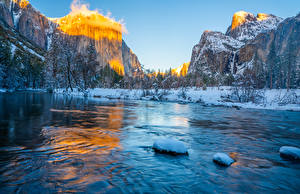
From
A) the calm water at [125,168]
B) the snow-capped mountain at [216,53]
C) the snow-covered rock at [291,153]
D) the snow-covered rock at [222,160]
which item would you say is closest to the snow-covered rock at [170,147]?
the calm water at [125,168]

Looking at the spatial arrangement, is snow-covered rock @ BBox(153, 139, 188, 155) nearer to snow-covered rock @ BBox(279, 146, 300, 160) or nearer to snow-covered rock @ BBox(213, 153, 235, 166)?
snow-covered rock @ BBox(213, 153, 235, 166)

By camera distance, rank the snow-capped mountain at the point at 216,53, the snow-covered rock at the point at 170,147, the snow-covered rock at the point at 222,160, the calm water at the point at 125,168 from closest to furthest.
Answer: the calm water at the point at 125,168 < the snow-covered rock at the point at 222,160 < the snow-covered rock at the point at 170,147 < the snow-capped mountain at the point at 216,53

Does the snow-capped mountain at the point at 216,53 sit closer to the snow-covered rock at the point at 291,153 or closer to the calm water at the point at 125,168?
the snow-covered rock at the point at 291,153

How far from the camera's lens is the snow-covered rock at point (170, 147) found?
5116mm

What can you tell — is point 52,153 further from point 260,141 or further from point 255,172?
point 260,141

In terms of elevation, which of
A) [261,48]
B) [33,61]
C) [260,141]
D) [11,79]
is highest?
[261,48]

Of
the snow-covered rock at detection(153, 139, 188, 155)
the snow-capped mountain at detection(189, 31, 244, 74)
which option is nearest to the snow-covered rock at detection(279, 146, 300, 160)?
the snow-covered rock at detection(153, 139, 188, 155)

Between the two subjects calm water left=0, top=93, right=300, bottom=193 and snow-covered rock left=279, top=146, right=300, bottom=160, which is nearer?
calm water left=0, top=93, right=300, bottom=193

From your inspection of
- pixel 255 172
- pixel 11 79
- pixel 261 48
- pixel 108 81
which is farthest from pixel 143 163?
pixel 261 48

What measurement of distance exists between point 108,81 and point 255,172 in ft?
384

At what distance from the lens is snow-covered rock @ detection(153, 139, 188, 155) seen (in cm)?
512

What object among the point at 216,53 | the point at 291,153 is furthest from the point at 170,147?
the point at 216,53

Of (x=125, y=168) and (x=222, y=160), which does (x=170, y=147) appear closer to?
(x=222, y=160)

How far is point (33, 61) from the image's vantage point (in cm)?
8525
